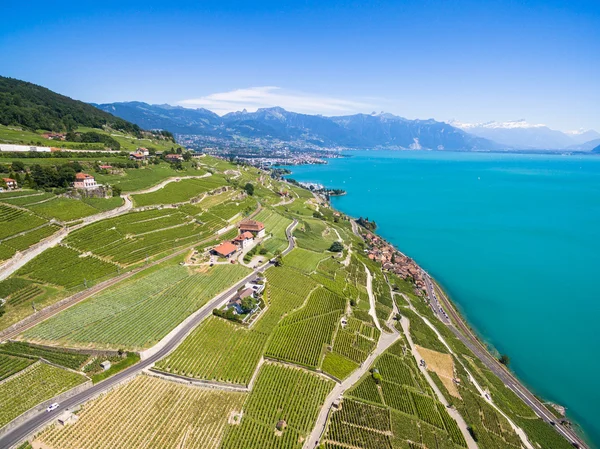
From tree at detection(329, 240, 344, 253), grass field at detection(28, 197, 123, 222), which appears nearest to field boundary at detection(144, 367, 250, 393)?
grass field at detection(28, 197, 123, 222)

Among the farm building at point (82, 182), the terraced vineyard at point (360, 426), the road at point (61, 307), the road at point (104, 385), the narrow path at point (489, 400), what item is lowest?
the narrow path at point (489, 400)

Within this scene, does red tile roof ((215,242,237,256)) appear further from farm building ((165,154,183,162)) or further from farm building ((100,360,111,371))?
farm building ((165,154,183,162))

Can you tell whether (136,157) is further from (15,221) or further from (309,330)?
(309,330)

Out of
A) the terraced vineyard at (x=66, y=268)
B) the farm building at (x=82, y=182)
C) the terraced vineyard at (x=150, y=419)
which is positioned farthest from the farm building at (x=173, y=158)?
the terraced vineyard at (x=150, y=419)

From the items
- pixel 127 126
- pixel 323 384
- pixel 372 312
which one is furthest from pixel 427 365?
pixel 127 126

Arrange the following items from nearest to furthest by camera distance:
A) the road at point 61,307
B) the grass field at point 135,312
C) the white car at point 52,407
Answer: the white car at point 52,407, the road at point 61,307, the grass field at point 135,312

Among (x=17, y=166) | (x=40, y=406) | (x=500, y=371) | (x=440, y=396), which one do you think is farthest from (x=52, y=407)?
(x=500, y=371)

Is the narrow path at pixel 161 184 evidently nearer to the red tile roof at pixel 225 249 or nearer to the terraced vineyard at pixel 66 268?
the red tile roof at pixel 225 249
